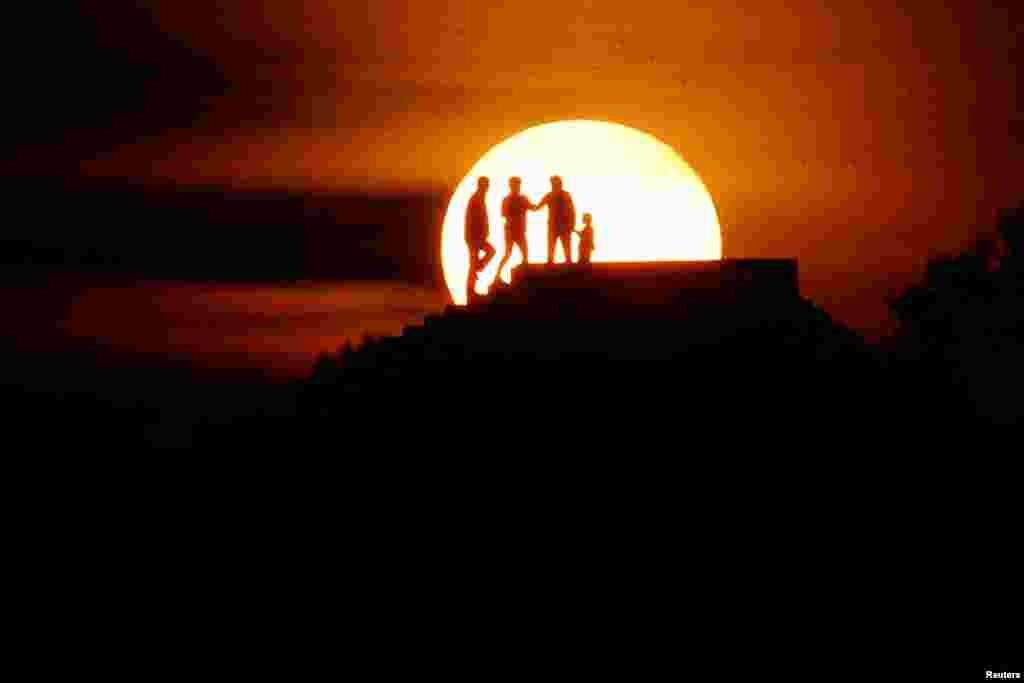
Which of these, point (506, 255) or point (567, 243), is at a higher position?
point (567, 243)

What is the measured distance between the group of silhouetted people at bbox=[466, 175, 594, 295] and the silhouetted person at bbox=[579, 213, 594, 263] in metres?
0.53

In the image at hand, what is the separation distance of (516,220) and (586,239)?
1338mm

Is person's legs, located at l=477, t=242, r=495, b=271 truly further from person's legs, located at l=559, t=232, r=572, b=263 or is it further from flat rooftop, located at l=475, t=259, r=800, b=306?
flat rooftop, located at l=475, t=259, r=800, b=306

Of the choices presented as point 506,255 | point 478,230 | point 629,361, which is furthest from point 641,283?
point 478,230

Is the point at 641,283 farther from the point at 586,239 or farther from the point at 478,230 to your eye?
the point at 478,230

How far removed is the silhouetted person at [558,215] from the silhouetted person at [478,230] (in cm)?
85

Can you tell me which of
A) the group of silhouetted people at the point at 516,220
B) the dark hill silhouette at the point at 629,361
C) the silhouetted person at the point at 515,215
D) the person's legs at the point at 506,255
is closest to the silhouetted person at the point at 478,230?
the group of silhouetted people at the point at 516,220

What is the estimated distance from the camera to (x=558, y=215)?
18969mm

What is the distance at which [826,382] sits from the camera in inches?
660

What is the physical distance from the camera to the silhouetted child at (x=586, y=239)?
64.6 feet

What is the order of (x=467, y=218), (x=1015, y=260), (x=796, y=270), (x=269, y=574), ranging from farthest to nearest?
(x=1015, y=260) → (x=467, y=218) → (x=796, y=270) → (x=269, y=574)

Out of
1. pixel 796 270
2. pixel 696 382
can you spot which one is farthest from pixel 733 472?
pixel 796 270

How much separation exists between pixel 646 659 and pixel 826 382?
17.1 ft

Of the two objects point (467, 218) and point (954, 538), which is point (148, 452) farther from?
point (954, 538)
